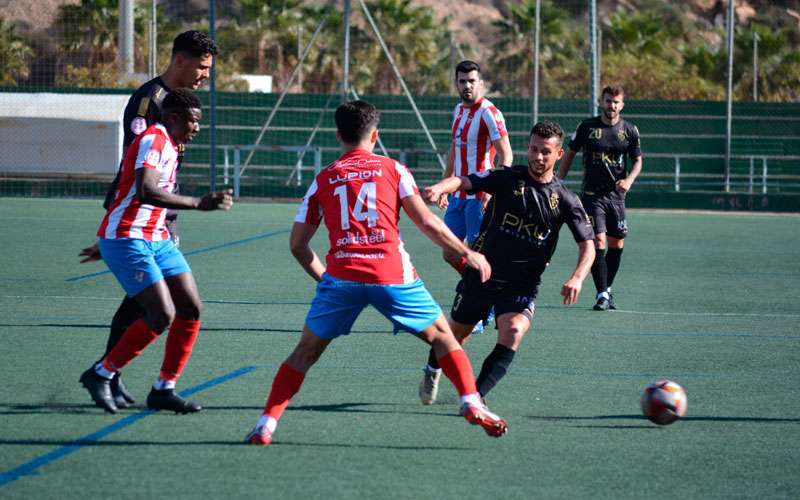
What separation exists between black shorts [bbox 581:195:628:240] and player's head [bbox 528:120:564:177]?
4894 millimetres

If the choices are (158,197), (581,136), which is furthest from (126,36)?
(158,197)

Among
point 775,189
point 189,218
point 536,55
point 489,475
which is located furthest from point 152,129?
point 775,189

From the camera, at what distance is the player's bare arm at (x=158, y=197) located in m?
5.82

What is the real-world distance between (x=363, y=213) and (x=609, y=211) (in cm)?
636

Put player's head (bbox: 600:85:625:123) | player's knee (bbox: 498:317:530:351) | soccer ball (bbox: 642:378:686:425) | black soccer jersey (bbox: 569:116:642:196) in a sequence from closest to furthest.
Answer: soccer ball (bbox: 642:378:686:425)
player's knee (bbox: 498:317:530:351)
player's head (bbox: 600:85:625:123)
black soccer jersey (bbox: 569:116:642:196)

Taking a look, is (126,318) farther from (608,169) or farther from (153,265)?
(608,169)

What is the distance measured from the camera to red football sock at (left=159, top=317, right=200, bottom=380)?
246 inches

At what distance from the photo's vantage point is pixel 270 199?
1083 inches

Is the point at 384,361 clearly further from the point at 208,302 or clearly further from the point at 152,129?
the point at 208,302

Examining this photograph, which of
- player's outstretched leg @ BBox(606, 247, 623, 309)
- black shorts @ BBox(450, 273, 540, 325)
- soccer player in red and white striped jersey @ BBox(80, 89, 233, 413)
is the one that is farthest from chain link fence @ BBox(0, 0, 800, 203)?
soccer player in red and white striped jersey @ BBox(80, 89, 233, 413)

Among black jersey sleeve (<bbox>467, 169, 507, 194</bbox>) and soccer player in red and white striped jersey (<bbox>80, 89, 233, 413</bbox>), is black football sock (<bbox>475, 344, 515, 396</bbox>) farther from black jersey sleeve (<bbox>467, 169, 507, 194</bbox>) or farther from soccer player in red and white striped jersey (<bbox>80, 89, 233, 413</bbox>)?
soccer player in red and white striped jersey (<bbox>80, 89, 233, 413</bbox>)

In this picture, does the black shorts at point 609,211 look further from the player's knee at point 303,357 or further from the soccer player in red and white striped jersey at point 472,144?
the player's knee at point 303,357

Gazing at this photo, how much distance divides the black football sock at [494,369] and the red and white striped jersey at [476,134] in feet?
12.3

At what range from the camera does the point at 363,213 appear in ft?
18.1
